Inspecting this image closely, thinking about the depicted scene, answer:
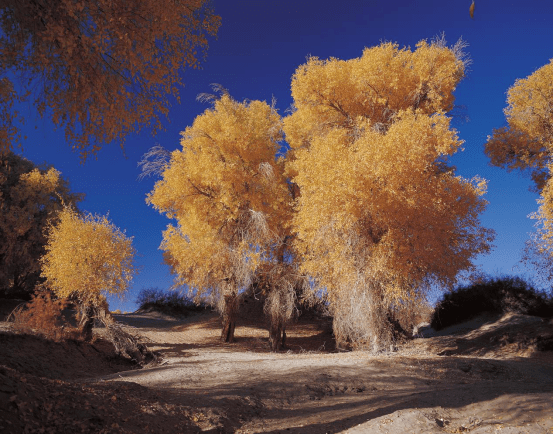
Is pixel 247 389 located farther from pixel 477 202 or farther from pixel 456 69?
pixel 456 69

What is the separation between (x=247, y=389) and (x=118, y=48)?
23.6ft

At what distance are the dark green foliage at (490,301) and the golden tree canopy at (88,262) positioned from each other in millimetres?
15297

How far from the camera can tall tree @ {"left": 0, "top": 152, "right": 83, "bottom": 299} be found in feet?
73.4

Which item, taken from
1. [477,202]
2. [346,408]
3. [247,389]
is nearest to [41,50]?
[247,389]

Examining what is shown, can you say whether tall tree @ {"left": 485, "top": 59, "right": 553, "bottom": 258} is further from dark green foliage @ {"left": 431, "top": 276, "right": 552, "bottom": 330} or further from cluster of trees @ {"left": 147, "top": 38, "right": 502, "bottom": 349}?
dark green foliage @ {"left": 431, "top": 276, "right": 552, "bottom": 330}

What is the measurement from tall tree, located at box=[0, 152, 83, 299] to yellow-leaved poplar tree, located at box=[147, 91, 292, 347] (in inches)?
371

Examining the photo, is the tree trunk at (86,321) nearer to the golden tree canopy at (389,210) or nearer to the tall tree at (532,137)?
the golden tree canopy at (389,210)

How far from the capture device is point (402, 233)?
11.6m

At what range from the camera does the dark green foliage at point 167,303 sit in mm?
30027

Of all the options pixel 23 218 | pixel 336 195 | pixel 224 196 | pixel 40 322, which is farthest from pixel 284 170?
pixel 23 218

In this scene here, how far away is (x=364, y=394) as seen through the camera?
7.45 metres

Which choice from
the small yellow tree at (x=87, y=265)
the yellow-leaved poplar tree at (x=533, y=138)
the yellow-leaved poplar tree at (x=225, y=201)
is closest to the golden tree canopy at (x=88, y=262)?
the small yellow tree at (x=87, y=265)

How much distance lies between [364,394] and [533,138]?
783 cm

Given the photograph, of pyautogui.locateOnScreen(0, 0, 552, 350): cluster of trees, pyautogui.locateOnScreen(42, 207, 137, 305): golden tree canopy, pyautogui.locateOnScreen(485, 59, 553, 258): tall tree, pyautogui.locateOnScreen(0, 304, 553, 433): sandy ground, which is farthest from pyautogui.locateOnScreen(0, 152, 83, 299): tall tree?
pyautogui.locateOnScreen(485, 59, 553, 258): tall tree
